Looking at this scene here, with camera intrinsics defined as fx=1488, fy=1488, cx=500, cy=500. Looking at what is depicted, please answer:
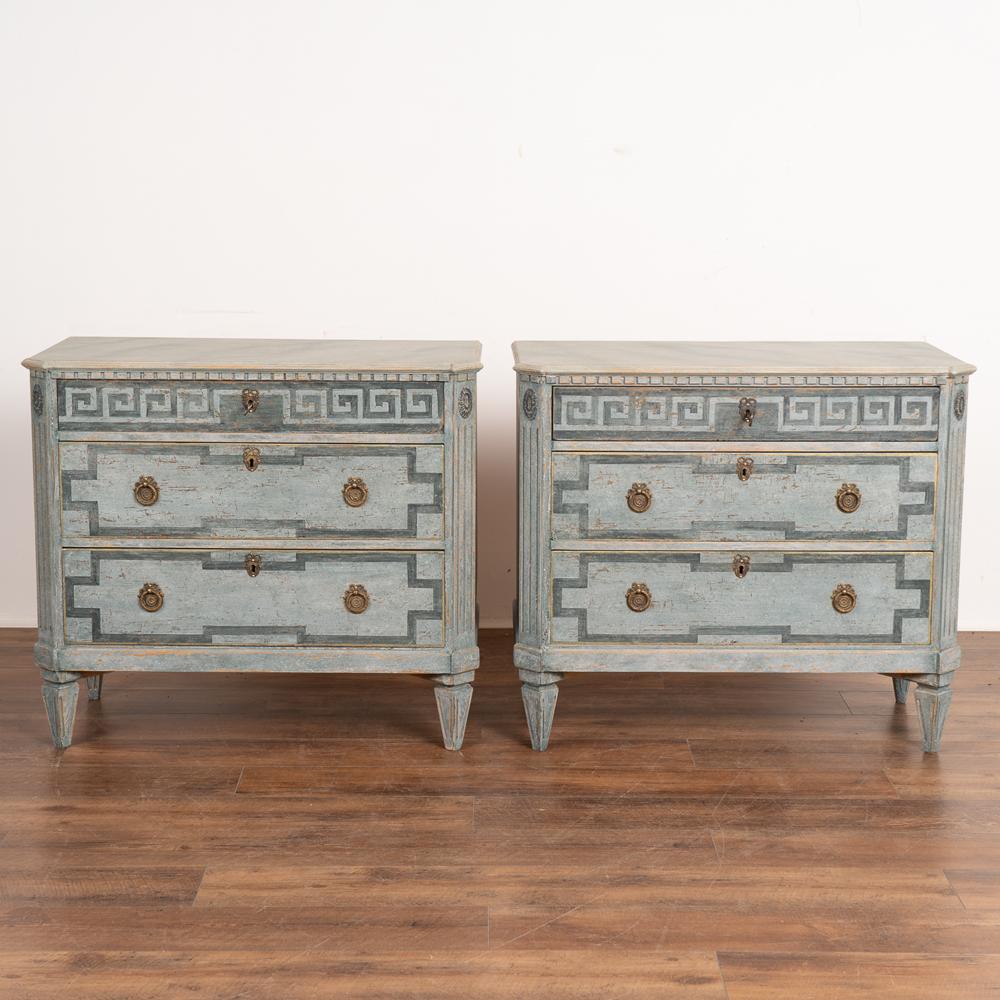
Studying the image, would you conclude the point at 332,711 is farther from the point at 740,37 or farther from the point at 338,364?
the point at 740,37

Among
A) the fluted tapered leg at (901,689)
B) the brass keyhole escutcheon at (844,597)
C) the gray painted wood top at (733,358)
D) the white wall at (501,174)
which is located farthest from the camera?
the white wall at (501,174)

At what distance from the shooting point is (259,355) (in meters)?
3.63

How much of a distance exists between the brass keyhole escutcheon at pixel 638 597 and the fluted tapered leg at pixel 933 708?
711 millimetres

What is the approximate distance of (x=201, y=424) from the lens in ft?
11.5

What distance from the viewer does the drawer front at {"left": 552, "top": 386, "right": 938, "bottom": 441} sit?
11.4 ft

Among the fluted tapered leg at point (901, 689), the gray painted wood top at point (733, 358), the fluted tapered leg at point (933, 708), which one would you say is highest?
the gray painted wood top at point (733, 358)

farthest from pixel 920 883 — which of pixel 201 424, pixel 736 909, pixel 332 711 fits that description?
pixel 201 424

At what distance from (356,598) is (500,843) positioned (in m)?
0.72

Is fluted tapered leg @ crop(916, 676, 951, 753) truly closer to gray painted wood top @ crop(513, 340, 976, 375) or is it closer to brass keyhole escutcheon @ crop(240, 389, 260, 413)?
gray painted wood top @ crop(513, 340, 976, 375)

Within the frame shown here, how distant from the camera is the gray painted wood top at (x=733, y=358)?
136 inches

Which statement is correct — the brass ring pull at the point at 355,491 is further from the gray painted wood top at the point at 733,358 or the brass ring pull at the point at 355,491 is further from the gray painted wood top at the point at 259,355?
the gray painted wood top at the point at 733,358

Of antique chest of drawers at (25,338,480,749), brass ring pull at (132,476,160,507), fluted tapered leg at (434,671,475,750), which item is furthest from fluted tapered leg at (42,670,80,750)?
fluted tapered leg at (434,671,475,750)

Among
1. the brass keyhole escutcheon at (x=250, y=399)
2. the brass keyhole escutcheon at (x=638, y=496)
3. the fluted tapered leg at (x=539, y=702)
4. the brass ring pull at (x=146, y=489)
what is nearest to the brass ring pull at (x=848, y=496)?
the brass keyhole escutcheon at (x=638, y=496)

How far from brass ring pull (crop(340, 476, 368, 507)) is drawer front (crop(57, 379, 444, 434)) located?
124mm
